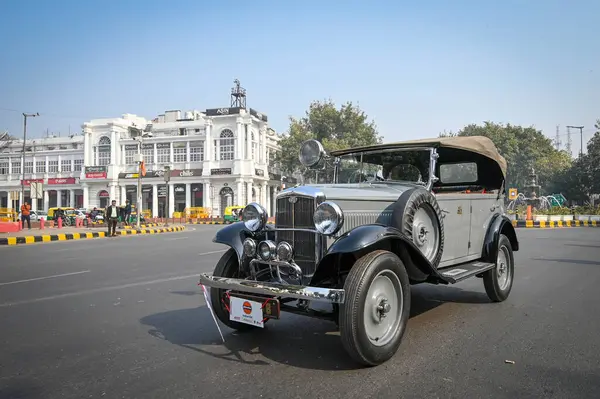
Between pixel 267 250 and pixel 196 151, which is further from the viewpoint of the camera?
pixel 196 151

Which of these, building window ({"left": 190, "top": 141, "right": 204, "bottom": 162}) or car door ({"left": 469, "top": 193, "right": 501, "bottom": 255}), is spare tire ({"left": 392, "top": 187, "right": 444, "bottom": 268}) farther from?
building window ({"left": 190, "top": 141, "right": 204, "bottom": 162})

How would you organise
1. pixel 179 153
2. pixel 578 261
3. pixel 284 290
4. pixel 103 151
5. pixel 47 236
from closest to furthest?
1. pixel 284 290
2. pixel 578 261
3. pixel 47 236
4. pixel 179 153
5. pixel 103 151

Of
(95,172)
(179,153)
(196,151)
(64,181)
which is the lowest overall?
(64,181)

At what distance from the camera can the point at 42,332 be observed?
15.7ft

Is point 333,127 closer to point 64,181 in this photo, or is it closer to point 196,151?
point 196,151

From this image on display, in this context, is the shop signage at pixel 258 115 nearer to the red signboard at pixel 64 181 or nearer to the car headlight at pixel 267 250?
the red signboard at pixel 64 181

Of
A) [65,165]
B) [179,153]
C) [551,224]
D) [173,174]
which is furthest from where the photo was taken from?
[65,165]

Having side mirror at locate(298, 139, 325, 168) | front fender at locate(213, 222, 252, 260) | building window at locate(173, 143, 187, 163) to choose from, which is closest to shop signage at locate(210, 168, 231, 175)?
building window at locate(173, 143, 187, 163)

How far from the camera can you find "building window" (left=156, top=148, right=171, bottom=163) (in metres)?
51.7

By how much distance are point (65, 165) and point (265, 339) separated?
5960 centimetres

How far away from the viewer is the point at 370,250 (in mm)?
3945

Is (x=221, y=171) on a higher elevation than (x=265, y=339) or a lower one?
higher

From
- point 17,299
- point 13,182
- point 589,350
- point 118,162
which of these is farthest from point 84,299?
point 13,182

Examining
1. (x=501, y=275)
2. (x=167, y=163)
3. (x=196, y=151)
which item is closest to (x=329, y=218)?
(x=501, y=275)
